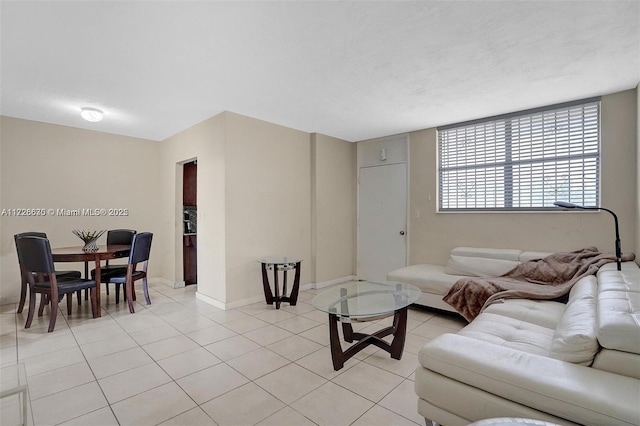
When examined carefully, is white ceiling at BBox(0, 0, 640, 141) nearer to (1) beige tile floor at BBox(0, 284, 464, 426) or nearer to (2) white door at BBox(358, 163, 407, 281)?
(2) white door at BBox(358, 163, 407, 281)

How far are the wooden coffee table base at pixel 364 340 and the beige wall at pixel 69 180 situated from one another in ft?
14.1

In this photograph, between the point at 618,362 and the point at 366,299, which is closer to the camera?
the point at 618,362

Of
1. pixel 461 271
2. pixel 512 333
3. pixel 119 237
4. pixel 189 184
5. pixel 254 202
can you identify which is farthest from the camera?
pixel 189 184

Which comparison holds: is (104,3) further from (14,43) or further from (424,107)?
(424,107)

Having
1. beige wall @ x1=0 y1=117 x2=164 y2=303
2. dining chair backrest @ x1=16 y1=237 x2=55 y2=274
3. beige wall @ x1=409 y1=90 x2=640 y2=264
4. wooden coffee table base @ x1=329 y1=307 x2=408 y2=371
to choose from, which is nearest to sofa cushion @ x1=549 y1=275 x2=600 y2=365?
wooden coffee table base @ x1=329 y1=307 x2=408 y2=371

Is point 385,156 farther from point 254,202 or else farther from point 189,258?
point 189,258

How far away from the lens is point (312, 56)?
8.29ft

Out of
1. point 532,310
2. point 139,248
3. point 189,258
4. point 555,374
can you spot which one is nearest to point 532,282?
point 532,310

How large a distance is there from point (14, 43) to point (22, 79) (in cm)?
84

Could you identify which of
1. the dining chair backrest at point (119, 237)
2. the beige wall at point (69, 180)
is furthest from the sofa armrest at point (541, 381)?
the beige wall at point (69, 180)

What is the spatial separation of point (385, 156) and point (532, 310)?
3277 millimetres

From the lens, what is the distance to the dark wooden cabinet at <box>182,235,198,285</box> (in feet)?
17.2

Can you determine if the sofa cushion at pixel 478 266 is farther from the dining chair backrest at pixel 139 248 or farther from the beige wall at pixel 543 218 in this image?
the dining chair backrest at pixel 139 248

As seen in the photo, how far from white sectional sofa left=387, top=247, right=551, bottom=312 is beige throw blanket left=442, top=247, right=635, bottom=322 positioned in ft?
0.44
